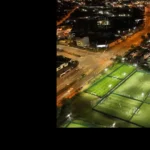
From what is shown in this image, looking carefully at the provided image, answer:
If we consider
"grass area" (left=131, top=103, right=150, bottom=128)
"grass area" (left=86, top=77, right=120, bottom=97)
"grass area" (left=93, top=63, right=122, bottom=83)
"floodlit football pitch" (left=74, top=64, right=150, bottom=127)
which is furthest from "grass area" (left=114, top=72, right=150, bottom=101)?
"grass area" (left=93, top=63, right=122, bottom=83)

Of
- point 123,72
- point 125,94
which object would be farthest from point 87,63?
point 125,94

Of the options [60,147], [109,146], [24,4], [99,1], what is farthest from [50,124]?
[99,1]

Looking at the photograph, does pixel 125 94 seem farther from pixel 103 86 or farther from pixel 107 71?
pixel 107 71

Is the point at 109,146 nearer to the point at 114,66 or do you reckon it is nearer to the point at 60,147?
the point at 60,147

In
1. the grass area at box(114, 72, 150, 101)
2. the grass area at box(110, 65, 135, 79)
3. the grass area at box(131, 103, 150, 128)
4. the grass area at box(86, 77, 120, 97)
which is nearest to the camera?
the grass area at box(131, 103, 150, 128)

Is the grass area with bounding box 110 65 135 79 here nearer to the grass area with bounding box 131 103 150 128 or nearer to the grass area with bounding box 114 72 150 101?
the grass area with bounding box 114 72 150 101

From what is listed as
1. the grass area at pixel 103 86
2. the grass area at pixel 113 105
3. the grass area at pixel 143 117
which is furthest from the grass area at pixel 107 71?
the grass area at pixel 143 117

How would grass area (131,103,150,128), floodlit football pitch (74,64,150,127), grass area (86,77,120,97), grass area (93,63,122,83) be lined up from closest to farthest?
1. grass area (131,103,150,128)
2. floodlit football pitch (74,64,150,127)
3. grass area (86,77,120,97)
4. grass area (93,63,122,83)

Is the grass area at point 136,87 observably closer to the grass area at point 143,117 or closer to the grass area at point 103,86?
the grass area at point 103,86
